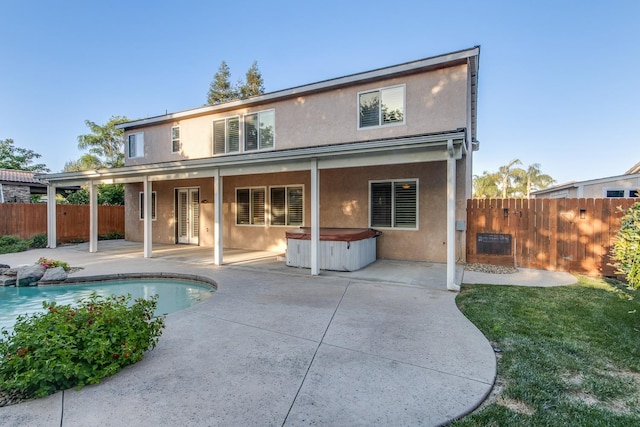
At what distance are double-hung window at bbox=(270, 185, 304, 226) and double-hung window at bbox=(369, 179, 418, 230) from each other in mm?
2728

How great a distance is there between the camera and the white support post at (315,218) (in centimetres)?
770

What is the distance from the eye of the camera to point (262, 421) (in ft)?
7.70

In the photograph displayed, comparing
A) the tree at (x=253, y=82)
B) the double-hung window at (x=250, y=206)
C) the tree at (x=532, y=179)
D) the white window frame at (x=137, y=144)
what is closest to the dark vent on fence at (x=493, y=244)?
the double-hung window at (x=250, y=206)

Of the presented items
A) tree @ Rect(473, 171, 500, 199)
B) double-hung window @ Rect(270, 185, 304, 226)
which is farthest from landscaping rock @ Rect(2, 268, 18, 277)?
tree @ Rect(473, 171, 500, 199)

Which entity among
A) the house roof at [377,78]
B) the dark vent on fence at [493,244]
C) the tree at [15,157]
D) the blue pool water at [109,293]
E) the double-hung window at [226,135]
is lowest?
the blue pool water at [109,293]

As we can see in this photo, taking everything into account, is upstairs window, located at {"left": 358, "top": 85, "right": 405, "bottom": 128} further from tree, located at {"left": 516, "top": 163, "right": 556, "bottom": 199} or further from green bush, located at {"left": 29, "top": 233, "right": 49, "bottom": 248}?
tree, located at {"left": 516, "top": 163, "right": 556, "bottom": 199}

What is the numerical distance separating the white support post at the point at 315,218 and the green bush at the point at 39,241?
13018 millimetres

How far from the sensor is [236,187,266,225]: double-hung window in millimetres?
12195

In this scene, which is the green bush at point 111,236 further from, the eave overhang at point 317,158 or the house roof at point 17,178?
the house roof at point 17,178

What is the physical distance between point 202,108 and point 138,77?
1035 cm

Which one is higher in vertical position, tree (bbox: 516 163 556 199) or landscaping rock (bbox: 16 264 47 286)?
tree (bbox: 516 163 556 199)

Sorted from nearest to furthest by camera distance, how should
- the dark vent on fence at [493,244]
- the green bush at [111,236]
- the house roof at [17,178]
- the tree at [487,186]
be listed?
1. the dark vent on fence at [493,244]
2. the green bush at [111,236]
3. the house roof at [17,178]
4. the tree at [487,186]

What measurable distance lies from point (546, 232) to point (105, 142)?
32.0 metres

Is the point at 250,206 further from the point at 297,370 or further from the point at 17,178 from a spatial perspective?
the point at 17,178
